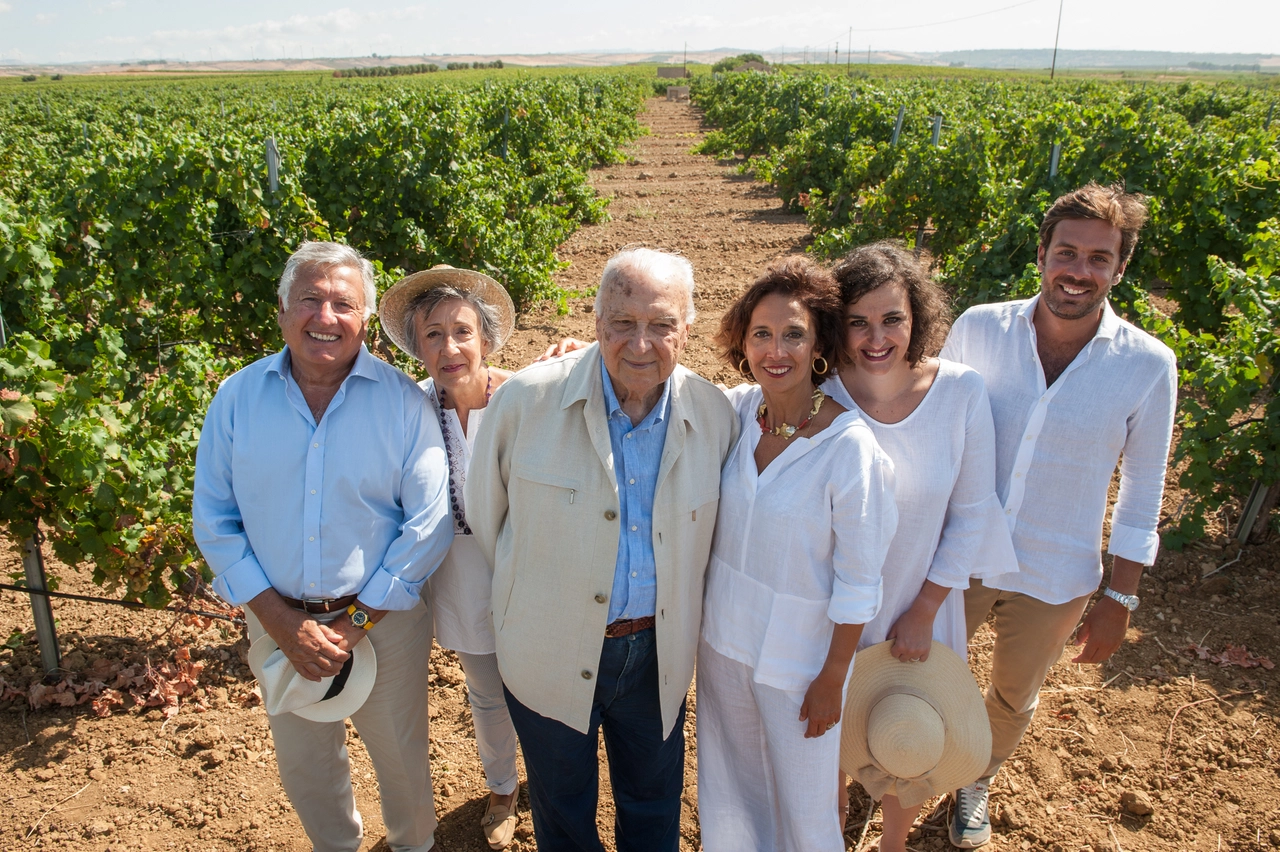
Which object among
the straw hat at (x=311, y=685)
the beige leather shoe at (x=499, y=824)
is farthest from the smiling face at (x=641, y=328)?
the beige leather shoe at (x=499, y=824)

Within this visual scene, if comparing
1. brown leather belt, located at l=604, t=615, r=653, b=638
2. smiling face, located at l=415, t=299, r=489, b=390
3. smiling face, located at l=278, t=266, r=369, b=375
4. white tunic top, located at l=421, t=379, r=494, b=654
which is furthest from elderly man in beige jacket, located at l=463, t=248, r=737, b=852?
smiling face, located at l=278, t=266, r=369, b=375

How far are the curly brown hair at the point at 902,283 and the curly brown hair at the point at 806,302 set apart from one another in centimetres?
8

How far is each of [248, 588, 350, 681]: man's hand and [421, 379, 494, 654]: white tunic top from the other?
0.37 metres

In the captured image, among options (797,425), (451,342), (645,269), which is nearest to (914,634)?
(797,425)

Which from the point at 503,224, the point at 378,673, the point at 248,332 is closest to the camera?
the point at 378,673

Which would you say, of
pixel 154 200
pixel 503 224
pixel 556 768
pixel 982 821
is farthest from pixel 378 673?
pixel 503 224

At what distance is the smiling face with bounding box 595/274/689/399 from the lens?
6.66ft

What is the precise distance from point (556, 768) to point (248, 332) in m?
4.33

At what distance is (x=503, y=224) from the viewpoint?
817 cm

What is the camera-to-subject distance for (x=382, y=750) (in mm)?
2643

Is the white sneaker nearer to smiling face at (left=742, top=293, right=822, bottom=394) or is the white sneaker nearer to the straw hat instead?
smiling face at (left=742, top=293, right=822, bottom=394)

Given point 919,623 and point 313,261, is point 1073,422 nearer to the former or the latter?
point 919,623

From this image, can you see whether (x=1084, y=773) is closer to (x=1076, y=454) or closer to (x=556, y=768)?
(x=1076, y=454)

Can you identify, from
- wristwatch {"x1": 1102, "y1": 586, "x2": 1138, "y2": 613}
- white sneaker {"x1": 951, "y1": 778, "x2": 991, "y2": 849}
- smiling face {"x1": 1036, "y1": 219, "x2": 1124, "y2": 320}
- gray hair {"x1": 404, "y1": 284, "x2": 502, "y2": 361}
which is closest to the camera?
smiling face {"x1": 1036, "y1": 219, "x2": 1124, "y2": 320}
